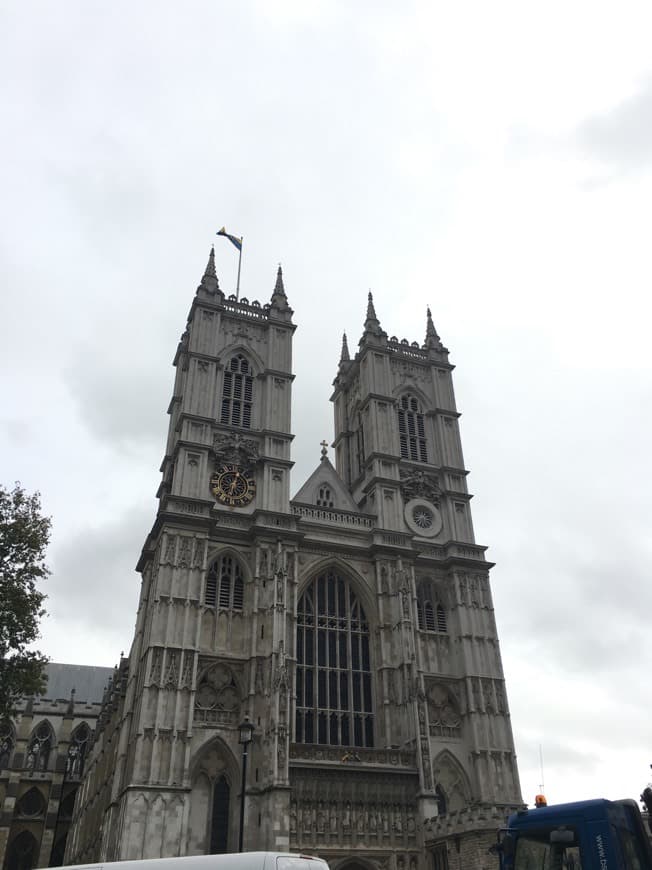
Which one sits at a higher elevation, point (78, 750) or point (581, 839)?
point (78, 750)

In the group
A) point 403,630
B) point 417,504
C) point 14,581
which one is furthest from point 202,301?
point 14,581

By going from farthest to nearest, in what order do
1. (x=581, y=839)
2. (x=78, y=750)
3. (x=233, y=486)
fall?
(x=78, y=750) < (x=233, y=486) < (x=581, y=839)

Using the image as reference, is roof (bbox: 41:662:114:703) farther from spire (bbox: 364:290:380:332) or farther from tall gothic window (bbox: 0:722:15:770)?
spire (bbox: 364:290:380:332)

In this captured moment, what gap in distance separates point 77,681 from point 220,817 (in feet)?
145

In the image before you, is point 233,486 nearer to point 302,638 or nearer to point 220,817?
point 302,638

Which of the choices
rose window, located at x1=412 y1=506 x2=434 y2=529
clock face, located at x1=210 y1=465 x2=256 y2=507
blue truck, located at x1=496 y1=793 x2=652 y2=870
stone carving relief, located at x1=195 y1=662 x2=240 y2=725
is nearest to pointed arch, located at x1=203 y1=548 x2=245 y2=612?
clock face, located at x1=210 y1=465 x2=256 y2=507

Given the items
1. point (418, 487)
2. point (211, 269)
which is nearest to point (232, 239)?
point (211, 269)

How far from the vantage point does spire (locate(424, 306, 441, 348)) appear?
53.4 metres

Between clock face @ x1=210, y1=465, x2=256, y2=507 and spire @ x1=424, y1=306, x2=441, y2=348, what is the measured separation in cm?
1839

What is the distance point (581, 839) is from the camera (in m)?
10.6

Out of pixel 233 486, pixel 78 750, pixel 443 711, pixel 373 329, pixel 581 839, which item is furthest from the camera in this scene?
pixel 78 750

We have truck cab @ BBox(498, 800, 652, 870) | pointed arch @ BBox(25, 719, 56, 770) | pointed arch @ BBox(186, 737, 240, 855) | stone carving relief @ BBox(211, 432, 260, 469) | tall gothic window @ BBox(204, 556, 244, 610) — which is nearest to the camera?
truck cab @ BBox(498, 800, 652, 870)

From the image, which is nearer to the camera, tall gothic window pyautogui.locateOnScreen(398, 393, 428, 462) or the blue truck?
the blue truck

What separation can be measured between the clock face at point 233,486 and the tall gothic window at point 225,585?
10.8 feet
